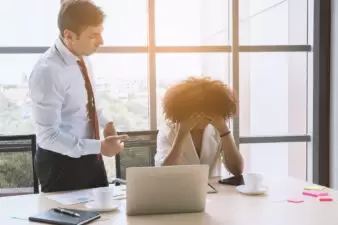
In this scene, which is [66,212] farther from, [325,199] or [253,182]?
[325,199]

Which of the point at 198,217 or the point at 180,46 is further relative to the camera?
the point at 180,46

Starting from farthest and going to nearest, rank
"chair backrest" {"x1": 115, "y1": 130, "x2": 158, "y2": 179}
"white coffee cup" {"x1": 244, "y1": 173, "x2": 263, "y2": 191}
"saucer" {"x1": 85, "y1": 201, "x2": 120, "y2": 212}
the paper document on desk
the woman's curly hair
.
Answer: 1. "chair backrest" {"x1": 115, "y1": 130, "x2": 158, "y2": 179}
2. the woman's curly hair
3. "white coffee cup" {"x1": 244, "y1": 173, "x2": 263, "y2": 191}
4. the paper document on desk
5. "saucer" {"x1": 85, "y1": 201, "x2": 120, "y2": 212}

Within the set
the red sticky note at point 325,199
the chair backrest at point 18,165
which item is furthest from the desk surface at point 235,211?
the chair backrest at point 18,165

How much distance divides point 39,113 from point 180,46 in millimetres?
1893

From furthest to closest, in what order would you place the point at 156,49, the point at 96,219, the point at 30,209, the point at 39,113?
1. the point at 156,49
2. the point at 39,113
3. the point at 30,209
4. the point at 96,219

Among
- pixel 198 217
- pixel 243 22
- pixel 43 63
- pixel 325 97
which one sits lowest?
pixel 198 217

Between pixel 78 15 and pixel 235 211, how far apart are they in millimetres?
1145

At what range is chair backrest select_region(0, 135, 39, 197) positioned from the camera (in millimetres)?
2418

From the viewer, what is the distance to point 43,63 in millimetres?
2098

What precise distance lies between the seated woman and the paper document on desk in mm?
488

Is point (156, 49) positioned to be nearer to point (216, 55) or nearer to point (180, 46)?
point (180, 46)

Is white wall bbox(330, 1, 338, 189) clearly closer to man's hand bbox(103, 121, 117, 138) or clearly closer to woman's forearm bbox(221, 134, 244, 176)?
woman's forearm bbox(221, 134, 244, 176)

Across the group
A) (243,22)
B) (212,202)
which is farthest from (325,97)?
(212,202)

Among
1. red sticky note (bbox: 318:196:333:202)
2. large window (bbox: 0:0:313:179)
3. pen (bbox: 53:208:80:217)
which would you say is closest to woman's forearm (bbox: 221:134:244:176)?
red sticky note (bbox: 318:196:333:202)
